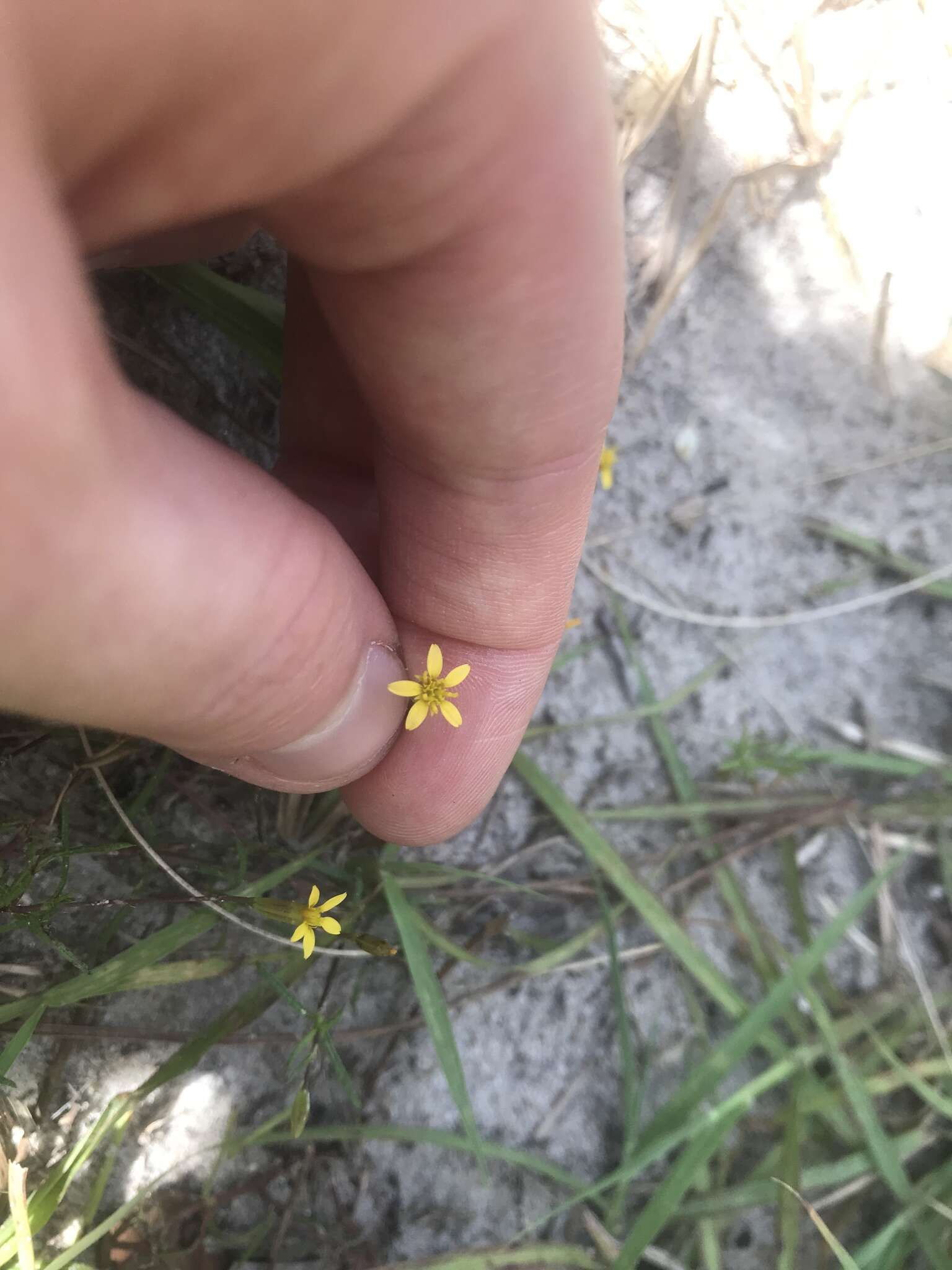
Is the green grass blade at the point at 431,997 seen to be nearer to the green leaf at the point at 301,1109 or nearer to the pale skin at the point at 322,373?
the pale skin at the point at 322,373

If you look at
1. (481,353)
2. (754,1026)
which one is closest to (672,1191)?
(754,1026)

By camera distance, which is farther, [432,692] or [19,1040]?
[432,692]

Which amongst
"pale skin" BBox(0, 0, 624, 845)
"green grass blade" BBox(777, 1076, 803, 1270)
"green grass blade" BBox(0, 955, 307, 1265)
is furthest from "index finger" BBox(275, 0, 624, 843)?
"green grass blade" BBox(777, 1076, 803, 1270)

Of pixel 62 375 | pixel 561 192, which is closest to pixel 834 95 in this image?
pixel 561 192

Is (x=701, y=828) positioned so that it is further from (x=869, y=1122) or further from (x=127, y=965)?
(x=127, y=965)

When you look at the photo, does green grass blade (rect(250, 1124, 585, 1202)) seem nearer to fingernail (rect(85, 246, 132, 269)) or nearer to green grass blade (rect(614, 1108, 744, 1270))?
green grass blade (rect(614, 1108, 744, 1270))
